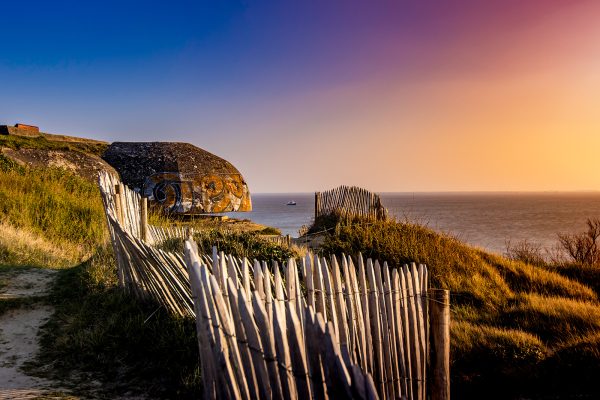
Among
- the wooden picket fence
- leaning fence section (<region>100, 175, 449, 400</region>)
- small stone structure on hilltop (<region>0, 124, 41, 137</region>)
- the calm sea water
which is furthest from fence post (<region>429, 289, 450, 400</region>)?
small stone structure on hilltop (<region>0, 124, 41, 137</region>)

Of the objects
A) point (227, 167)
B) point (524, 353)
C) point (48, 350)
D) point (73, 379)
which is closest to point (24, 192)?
point (227, 167)

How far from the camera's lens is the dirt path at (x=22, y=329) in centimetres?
352

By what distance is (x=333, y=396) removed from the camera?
210cm

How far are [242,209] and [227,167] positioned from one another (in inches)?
Result: 57.3

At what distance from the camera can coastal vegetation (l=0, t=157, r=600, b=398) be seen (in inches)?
163

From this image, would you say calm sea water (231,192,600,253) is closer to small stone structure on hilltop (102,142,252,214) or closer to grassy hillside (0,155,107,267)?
small stone structure on hilltop (102,142,252,214)

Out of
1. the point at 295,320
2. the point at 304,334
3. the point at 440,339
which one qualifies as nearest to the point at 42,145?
the point at 440,339

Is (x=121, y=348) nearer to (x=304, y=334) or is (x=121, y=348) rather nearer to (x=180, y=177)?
(x=304, y=334)

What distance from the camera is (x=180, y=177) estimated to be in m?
13.1

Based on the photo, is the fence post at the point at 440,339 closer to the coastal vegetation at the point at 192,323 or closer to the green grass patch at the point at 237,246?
the coastal vegetation at the point at 192,323

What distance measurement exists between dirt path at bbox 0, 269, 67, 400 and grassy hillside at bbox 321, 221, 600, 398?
153 inches

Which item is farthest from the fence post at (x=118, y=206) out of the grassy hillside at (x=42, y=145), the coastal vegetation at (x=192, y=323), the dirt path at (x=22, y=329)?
the grassy hillside at (x=42, y=145)

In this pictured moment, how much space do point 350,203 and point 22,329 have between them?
11394mm

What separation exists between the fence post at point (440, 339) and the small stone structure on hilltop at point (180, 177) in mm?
9492
